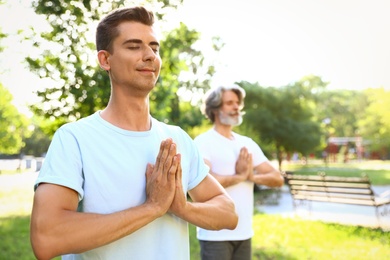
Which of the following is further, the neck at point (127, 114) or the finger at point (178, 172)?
the neck at point (127, 114)

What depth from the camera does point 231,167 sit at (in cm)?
366

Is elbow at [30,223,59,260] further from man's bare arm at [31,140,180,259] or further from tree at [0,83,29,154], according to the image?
tree at [0,83,29,154]

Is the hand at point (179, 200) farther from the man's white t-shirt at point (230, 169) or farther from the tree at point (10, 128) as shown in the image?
the tree at point (10, 128)

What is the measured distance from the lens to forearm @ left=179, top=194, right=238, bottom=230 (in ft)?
5.66

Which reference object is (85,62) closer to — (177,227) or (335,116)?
(177,227)

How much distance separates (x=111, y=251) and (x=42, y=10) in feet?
21.9

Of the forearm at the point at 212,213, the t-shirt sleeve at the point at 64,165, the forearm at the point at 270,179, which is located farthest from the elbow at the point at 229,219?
the forearm at the point at 270,179

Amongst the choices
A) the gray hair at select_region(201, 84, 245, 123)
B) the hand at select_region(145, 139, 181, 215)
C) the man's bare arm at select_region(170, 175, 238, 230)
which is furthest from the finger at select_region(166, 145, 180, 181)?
the gray hair at select_region(201, 84, 245, 123)

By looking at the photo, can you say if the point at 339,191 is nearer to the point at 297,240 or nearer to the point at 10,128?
the point at 297,240

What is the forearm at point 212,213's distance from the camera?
1726mm

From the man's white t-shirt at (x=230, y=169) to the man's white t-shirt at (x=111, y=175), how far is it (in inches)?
69.2

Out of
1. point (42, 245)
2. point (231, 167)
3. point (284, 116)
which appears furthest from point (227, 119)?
point (284, 116)

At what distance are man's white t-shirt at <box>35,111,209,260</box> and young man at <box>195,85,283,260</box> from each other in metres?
1.71

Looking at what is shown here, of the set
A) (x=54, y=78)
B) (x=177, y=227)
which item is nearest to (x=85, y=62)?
(x=54, y=78)
